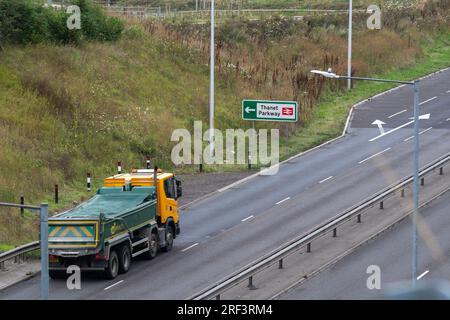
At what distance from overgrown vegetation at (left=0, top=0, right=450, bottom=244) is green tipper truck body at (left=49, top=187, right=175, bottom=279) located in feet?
18.3

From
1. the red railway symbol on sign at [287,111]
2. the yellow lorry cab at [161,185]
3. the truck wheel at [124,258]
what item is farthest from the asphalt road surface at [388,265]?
the red railway symbol on sign at [287,111]

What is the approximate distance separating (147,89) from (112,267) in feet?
85.8

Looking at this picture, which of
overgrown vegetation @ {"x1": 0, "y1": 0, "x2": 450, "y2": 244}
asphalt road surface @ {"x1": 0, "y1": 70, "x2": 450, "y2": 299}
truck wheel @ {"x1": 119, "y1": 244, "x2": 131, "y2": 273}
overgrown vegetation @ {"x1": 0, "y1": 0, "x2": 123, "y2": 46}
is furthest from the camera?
overgrown vegetation @ {"x1": 0, "y1": 0, "x2": 123, "y2": 46}

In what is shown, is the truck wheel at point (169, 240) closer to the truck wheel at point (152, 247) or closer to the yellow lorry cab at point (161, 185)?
the yellow lorry cab at point (161, 185)

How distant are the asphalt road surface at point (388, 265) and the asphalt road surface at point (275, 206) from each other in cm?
330

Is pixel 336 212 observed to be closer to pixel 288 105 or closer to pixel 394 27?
pixel 288 105

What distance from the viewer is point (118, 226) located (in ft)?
114

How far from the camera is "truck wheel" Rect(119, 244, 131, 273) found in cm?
3500

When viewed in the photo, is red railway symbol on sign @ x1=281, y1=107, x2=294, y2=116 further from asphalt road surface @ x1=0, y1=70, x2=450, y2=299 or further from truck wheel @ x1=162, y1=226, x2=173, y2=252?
truck wheel @ x1=162, y1=226, x2=173, y2=252

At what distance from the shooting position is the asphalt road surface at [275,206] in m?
33.9

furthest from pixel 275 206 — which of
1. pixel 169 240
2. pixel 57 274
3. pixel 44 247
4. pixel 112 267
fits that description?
pixel 44 247

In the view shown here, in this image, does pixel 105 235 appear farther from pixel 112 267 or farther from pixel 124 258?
pixel 124 258

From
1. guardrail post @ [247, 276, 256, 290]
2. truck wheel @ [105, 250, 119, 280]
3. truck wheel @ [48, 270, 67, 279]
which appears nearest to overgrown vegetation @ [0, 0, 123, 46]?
truck wheel @ [48, 270, 67, 279]
